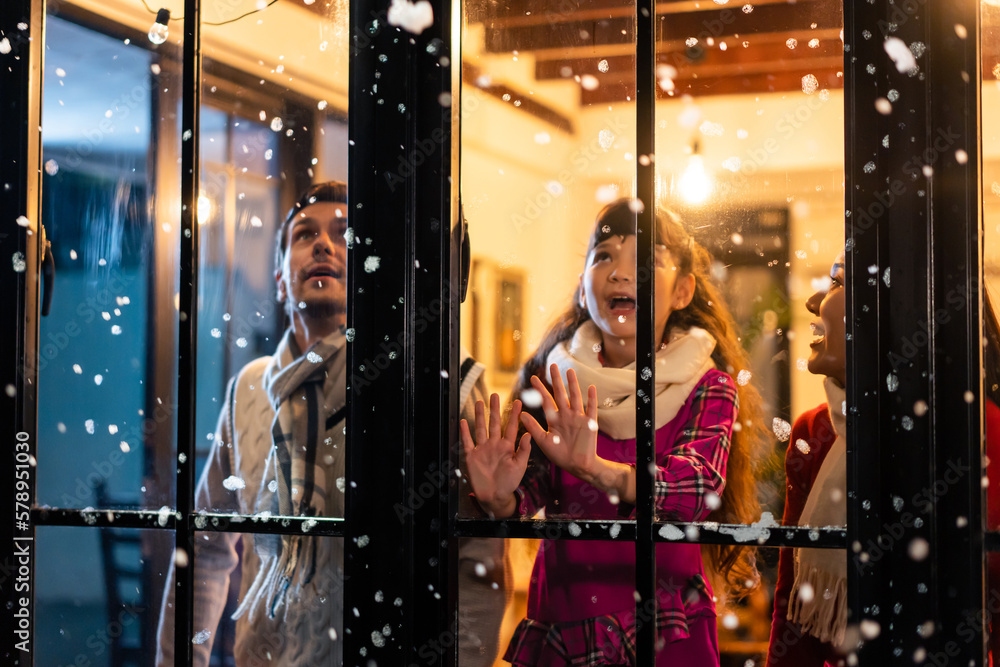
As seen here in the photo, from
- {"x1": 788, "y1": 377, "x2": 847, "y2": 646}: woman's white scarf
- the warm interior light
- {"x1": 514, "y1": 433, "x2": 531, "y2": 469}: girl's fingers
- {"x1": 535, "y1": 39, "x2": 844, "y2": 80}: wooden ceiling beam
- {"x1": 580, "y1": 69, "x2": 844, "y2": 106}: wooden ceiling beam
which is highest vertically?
{"x1": 535, "y1": 39, "x2": 844, "y2": 80}: wooden ceiling beam

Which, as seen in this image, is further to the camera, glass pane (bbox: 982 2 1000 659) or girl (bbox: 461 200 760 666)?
girl (bbox: 461 200 760 666)

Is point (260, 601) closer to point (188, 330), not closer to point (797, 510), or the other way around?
point (188, 330)

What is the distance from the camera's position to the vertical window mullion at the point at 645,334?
1.06 meters

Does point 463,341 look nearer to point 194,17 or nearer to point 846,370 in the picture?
point 846,370

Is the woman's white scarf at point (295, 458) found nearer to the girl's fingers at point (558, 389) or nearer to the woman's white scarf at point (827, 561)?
the girl's fingers at point (558, 389)

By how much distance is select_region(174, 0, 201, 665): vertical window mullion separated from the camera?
4.03 ft

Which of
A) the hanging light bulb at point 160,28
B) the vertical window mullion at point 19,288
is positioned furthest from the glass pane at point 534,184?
the vertical window mullion at point 19,288

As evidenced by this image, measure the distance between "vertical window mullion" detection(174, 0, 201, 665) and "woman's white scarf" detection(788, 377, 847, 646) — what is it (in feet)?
2.75

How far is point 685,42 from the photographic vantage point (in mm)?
1100

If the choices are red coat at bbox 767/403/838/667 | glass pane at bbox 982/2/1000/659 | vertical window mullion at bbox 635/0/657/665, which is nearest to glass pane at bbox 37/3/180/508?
vertical window mullion at bbox 635/0/657/665

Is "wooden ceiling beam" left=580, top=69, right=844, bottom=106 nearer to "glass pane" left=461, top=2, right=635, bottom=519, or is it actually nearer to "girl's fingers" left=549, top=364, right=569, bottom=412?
"glass pane" left=461, top=2, right=635, bottom=519

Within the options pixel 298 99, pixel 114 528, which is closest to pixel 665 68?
pixel 298 99

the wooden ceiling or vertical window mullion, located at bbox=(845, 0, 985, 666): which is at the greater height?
the wooden ceiling

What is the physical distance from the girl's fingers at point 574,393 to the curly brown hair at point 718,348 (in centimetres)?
3
